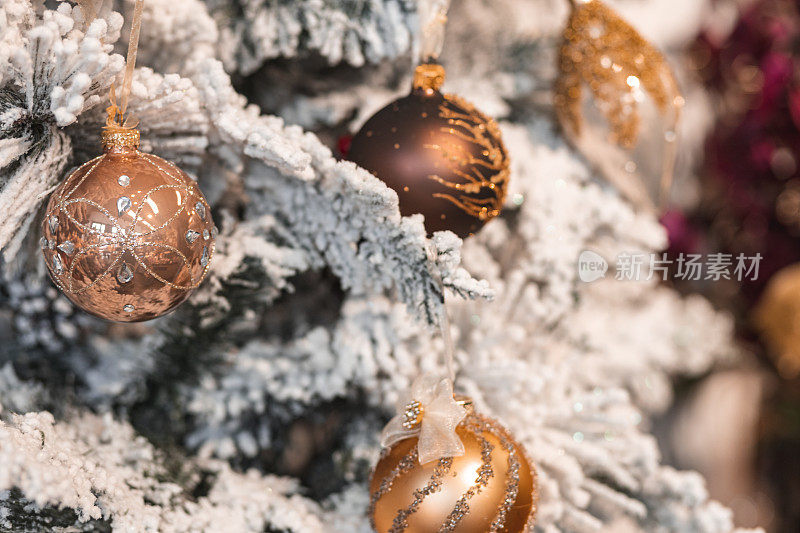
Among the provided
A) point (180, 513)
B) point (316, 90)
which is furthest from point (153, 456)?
point (316, 90)

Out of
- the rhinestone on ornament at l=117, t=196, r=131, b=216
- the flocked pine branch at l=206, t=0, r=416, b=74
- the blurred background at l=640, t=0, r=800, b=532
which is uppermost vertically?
the flocked pine branch at l=206, t=0, r=416, b=74

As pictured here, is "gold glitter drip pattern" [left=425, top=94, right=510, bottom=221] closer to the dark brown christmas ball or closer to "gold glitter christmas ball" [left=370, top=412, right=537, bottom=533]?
the dark brown christmas ball

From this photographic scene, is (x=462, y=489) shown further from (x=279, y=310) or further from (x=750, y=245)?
(x=750, y=245)

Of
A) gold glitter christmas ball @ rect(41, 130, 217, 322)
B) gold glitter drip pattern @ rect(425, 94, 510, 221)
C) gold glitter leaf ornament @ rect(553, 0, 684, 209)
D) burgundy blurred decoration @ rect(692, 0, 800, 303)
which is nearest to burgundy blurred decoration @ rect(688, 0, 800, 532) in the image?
burgundy blurred decoration @ rect(692, 0, 800, 303)

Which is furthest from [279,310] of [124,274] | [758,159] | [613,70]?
[758,159]

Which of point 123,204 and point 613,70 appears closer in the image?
point 123,204

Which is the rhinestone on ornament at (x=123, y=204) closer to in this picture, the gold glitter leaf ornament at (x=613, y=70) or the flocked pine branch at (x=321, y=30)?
the flocked pine branch at (x=321, y=30)

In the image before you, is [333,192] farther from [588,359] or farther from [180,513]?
[588,359]
